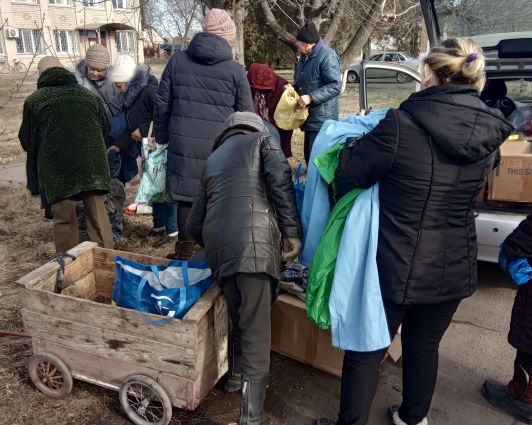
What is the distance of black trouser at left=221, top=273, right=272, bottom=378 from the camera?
2.35m

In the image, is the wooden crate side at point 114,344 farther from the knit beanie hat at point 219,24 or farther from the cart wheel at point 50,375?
the knit beanie hat at point 219,24

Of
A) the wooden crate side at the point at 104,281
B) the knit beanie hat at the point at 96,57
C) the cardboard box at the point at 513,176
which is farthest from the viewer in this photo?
the knit beanie hat at the point at 96,57

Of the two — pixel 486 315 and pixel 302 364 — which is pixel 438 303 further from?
pixel 486 315

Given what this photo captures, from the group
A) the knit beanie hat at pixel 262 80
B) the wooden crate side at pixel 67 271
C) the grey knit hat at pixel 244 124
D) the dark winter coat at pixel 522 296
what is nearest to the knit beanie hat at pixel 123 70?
the knit beanie hat at pixel 262 80

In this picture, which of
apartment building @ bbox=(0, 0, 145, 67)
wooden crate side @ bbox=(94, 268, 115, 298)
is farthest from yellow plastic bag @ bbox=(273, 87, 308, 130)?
apartment building @ bbox=(0, 0, 145, 67)

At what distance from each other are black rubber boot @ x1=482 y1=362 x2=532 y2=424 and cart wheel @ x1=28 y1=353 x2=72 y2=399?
2350 millimetres

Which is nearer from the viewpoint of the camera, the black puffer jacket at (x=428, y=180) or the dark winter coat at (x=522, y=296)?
the black puffer jacket at (x=428, y=180)

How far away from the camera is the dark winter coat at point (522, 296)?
2.49 meters

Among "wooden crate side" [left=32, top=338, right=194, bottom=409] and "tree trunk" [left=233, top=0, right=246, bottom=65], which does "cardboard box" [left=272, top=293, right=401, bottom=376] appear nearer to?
"wooden crate side" [left=32, top=338, right=194, bottom=409]

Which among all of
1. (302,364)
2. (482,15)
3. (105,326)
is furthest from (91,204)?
(482,15)

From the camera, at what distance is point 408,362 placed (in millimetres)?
2451

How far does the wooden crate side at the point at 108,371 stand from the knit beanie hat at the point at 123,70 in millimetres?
2633

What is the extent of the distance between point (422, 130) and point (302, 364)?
1.82 meters

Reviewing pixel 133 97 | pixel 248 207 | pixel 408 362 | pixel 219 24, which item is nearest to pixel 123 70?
pixel 133 97
